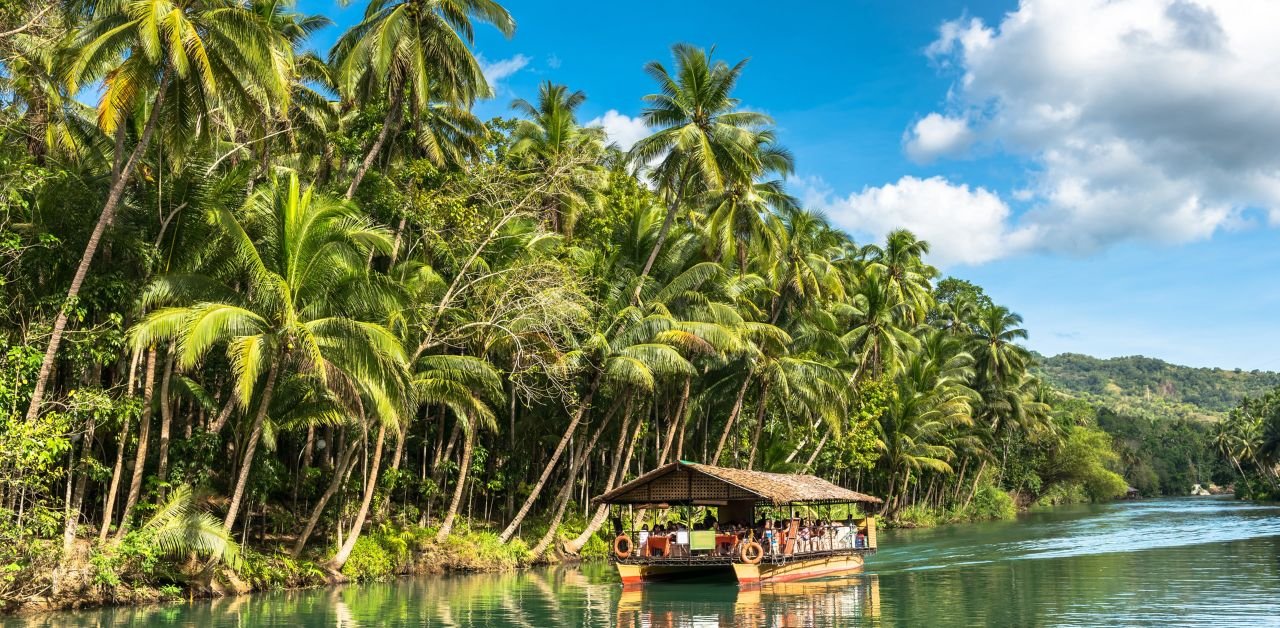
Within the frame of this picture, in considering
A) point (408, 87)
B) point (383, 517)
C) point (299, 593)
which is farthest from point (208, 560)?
point (408, 87)

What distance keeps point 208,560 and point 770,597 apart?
1129cm

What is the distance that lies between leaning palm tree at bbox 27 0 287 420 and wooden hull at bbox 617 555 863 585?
41.1ft

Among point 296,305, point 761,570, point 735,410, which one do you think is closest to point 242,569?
point 296,305

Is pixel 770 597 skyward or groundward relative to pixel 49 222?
groundward

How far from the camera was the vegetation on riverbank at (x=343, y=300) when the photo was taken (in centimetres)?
1722

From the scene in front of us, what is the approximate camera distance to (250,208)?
64.6ft

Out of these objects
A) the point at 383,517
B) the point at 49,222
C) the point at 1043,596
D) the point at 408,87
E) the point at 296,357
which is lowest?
the point at 1043,596

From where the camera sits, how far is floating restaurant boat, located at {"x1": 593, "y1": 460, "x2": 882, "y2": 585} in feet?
74.4

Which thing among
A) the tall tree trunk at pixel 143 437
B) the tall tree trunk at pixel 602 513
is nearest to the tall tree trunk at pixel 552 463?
the tall tree trunk at pixel 602 513

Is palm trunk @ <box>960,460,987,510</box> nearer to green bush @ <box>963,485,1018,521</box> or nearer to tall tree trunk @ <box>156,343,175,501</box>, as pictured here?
green bush @ <box>963,485,1018,521</box>

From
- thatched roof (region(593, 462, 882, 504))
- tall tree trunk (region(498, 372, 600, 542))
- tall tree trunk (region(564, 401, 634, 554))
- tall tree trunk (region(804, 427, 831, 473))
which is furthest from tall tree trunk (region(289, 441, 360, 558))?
tall tree trunk (region(804, 427, 831, 473))

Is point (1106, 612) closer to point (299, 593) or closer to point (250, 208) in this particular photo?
point (299, 593)

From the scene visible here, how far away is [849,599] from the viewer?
20.9 meters

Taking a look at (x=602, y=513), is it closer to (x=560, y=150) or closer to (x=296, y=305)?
(x=560, y=150)
